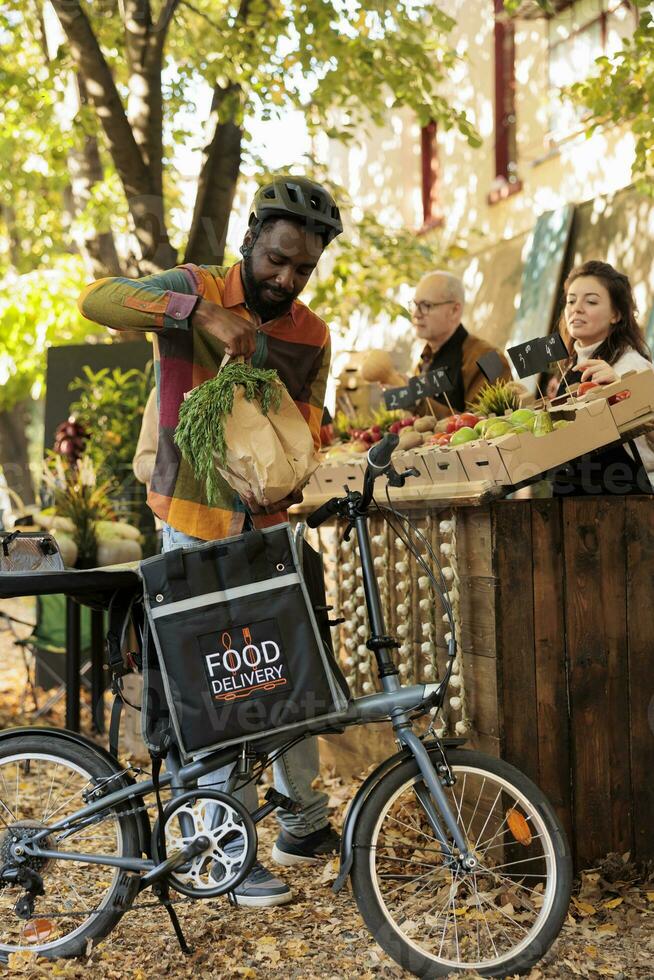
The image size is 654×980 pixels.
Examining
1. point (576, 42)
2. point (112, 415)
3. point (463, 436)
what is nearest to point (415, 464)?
point (463, 436)

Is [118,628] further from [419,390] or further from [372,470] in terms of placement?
[419,390]

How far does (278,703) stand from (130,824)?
0.55 meters

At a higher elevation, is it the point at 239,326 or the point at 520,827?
the point at 239,326

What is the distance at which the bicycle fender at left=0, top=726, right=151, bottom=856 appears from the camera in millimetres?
2855

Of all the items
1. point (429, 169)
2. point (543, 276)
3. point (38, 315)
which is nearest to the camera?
point (543, 276)

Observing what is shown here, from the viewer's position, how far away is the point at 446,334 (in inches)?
194

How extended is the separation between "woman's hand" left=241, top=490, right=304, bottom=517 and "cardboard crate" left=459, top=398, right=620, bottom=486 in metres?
0.62

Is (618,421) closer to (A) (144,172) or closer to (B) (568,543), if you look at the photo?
(B) (568,543)

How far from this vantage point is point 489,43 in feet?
35.3

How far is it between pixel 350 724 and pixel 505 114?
29.9 feet

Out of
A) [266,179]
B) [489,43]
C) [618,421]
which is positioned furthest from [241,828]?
[489,43]

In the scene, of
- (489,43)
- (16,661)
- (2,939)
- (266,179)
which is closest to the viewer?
(2,939)

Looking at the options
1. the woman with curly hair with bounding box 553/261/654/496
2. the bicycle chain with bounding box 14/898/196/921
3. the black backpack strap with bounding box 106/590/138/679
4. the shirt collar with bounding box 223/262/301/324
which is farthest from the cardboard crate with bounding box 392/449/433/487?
the bicycle chain with bounding box 14/898/196/921

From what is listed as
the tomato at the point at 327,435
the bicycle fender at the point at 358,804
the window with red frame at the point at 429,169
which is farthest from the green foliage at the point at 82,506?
the window with red frame at the point at 429,169
